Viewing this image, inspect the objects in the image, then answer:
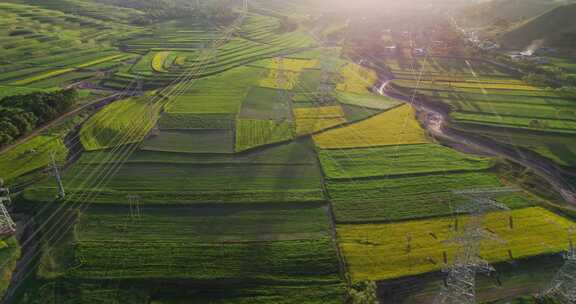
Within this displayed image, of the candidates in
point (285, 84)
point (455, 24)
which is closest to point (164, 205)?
point (285, 84)

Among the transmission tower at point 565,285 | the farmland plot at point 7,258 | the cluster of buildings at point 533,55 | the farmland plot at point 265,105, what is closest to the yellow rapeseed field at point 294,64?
the farmland plot at point 265,105

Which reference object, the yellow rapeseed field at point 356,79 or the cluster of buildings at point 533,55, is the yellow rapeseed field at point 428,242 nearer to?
the yellow rapeseed field at point 356,79

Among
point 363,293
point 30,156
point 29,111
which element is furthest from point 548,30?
point 29,111

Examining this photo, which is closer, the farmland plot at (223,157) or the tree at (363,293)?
the tree at (363,293)

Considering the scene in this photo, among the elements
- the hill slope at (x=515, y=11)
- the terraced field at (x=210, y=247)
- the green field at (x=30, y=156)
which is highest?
the hill slope at (x=515, y=11)

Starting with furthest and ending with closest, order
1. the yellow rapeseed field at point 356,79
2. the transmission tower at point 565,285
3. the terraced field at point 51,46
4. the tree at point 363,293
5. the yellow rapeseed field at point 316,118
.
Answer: the terraced field at point 51,46 < the yellow rapeseed field at point 356,79 < the yellow rapeseed field at point 316,118 < the transmission tower at point 565,285 < the tree at point 363,293

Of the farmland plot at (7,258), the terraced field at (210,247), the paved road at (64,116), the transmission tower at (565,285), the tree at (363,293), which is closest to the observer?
the tree at (363,293)

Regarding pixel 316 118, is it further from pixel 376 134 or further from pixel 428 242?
pixel 428 242
